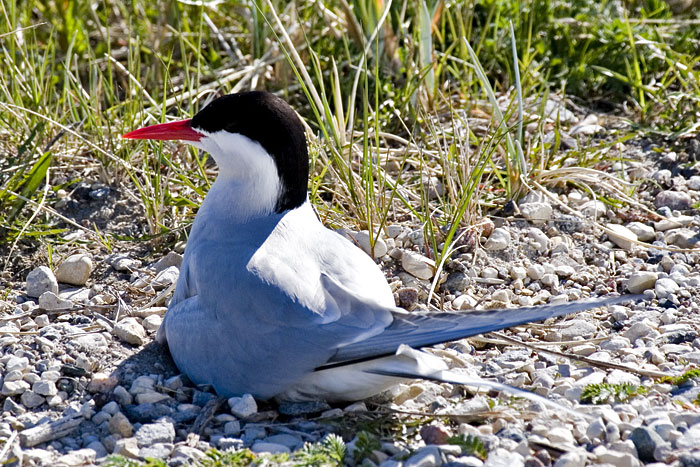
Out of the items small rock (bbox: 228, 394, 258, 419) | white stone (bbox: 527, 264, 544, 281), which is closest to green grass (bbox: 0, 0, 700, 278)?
white stone (bbox: 527, 264, 544, 281)

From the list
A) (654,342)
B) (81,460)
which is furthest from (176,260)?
(654,342)

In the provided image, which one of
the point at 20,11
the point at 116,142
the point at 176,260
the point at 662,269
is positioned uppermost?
the point at 20,11

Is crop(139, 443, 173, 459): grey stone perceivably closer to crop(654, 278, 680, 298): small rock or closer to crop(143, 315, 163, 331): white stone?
crop(143, 315, 163, 331): white stone

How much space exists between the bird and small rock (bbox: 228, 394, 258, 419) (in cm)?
4

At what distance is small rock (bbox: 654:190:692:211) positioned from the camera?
3811 millimetres

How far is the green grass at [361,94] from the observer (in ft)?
11.7

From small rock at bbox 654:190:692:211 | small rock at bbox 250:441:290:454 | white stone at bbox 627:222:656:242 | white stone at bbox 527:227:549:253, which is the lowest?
white stone at bbox 627:222:656:242

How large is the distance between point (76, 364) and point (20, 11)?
2679 mm

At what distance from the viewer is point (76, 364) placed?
109 inches

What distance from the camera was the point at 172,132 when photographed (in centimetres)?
297

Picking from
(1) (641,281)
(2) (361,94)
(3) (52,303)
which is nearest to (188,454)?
(3) (52,303)

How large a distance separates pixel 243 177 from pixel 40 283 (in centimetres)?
89

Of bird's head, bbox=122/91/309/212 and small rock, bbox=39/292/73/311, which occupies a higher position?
bird's head, bbox=122/91/309/212

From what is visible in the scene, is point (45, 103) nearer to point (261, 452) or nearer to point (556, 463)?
point (261, 452)
